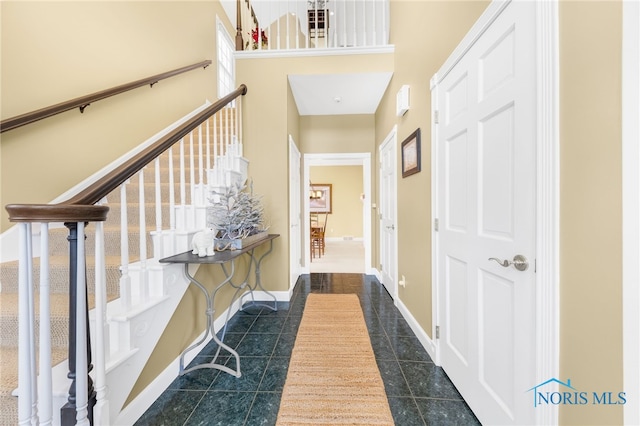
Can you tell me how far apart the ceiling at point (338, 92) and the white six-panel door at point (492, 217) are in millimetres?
1513

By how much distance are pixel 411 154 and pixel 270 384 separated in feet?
6.86

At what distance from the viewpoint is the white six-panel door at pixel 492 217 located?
3.25 ft

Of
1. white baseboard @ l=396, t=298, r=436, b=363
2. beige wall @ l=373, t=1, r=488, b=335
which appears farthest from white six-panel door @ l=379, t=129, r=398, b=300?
white baseboard @ l=396, t=298, r=436, b=363

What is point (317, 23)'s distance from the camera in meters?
3.42

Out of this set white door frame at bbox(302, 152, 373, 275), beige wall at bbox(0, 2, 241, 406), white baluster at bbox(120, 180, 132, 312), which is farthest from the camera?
white door frame at bbox(302, 152, 373, 275)

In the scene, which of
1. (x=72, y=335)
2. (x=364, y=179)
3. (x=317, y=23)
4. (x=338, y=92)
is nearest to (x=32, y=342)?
(x=72, y=335)

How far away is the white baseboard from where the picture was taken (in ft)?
5.95

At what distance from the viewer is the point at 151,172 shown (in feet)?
7.88

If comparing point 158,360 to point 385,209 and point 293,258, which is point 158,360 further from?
point 385,209

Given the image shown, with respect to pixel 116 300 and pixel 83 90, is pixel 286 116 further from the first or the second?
pixel 116 300

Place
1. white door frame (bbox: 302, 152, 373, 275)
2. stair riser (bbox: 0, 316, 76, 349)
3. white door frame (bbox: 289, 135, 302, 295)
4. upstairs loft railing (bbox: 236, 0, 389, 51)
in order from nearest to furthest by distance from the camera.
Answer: stair riser (bbox: 0, 316, 76, 349), upstairs loft railing (bbox: 236, 0, 389, 51), white door frame (bbox: 289, 135, 302, 295), white door frame (bbox: 302, 152, 373, 275)

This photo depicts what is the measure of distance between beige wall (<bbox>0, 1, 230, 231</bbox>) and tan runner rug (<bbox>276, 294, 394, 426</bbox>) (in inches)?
82.0

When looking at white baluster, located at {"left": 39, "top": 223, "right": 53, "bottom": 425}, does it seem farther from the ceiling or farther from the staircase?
the ceiling

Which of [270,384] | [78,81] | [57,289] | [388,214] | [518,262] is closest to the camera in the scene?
[518,262]
